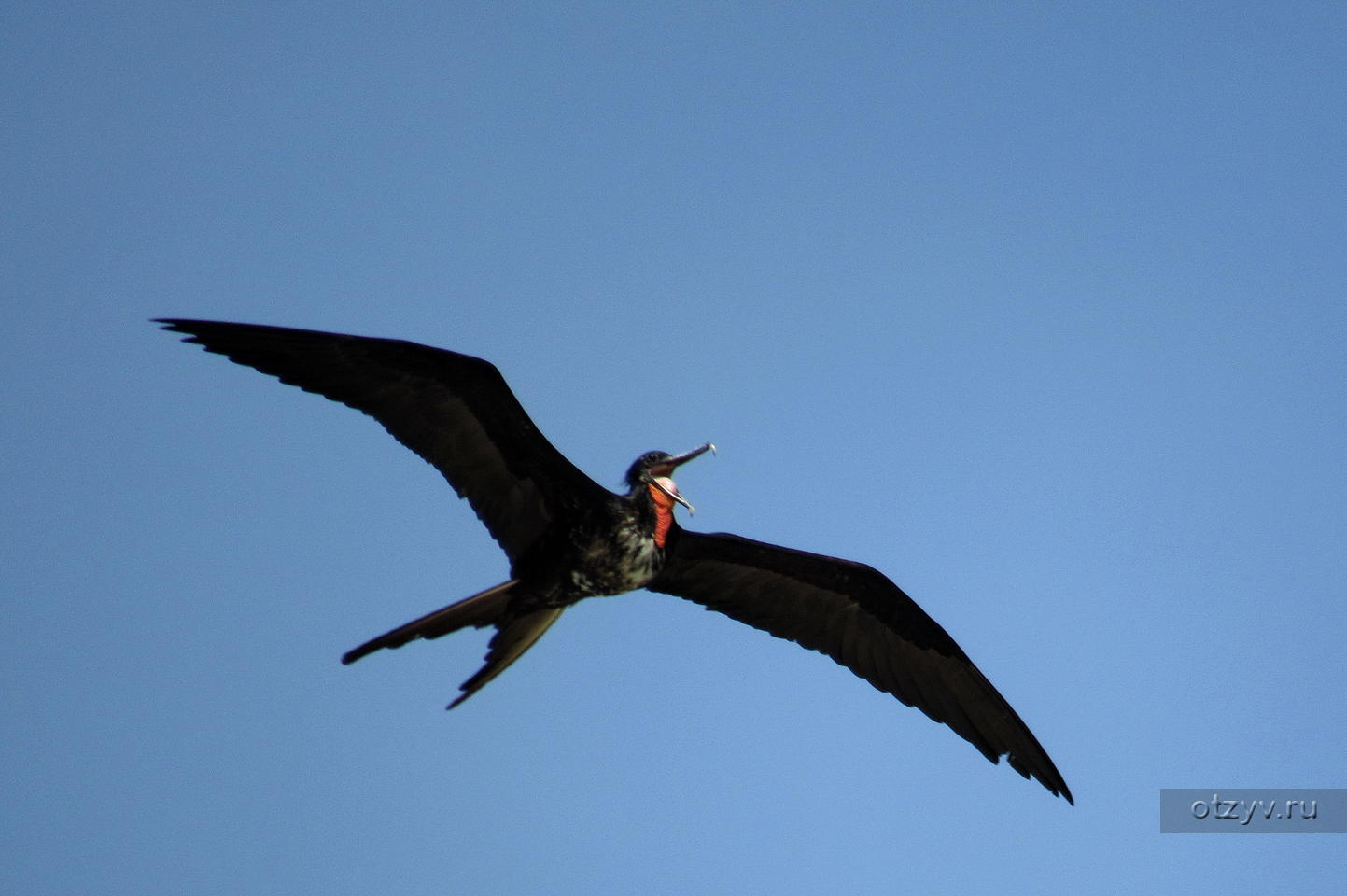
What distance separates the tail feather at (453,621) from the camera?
5.21 meters

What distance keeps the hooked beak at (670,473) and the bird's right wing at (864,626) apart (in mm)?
728

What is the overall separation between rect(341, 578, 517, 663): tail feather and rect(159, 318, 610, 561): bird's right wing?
44cm

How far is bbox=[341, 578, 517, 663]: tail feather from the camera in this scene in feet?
17.1

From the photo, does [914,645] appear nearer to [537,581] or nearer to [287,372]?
[537,581]

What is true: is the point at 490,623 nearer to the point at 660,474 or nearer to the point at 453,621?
the point at 453,621

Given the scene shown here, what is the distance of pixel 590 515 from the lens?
20.8 feet

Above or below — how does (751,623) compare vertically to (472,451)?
below

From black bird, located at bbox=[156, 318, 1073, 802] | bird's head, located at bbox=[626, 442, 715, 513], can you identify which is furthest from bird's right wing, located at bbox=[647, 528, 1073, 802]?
bird's head, located at bbox=[626, 442, 715, 513]

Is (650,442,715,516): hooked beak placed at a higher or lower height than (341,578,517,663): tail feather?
higher

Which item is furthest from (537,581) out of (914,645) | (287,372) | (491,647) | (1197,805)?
(1197,805)

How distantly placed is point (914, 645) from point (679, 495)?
1738 mm

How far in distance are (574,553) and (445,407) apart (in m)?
0.85

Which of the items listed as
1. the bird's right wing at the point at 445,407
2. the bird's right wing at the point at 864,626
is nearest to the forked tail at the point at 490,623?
the bird's right wing at the point at 445,407

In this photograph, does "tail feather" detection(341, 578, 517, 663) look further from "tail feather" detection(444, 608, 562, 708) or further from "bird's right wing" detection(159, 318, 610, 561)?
"bird's right wing" detection(159, 318, 610, 561)
